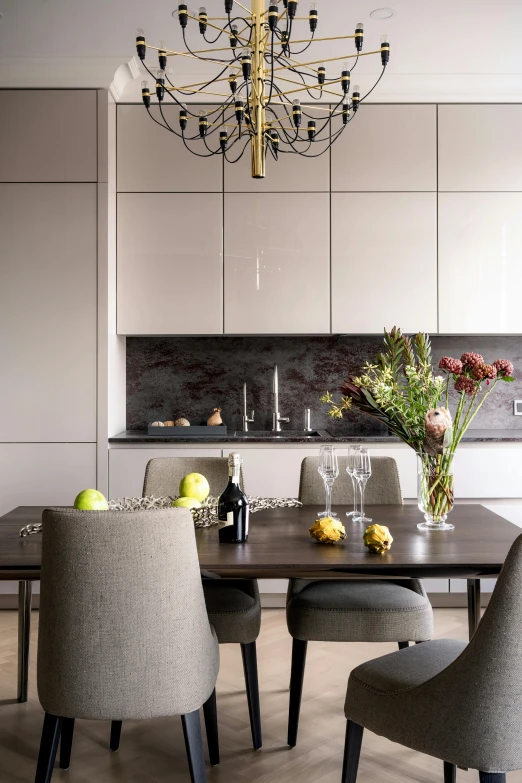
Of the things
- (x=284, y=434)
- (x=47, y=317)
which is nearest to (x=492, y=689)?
(x=284, y=434)

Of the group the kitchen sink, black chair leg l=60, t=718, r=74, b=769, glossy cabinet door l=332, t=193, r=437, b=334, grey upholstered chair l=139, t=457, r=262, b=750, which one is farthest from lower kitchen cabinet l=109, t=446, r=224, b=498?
black chair leg l=60, t=718, r=74, b=769

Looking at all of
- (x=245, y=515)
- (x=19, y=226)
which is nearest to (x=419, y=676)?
(x=245, y=515)

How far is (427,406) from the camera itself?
2.11 meters

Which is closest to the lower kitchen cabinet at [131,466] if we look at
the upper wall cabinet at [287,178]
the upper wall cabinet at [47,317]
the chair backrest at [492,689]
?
the upper wall cabinet at [47,317]

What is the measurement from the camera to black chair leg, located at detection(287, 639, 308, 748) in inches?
88.3

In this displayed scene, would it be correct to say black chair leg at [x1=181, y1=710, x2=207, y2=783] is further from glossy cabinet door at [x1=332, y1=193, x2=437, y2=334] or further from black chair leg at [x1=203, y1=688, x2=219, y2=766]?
glossy cabinet door at [x1=332, y1=193, x2=437, y2=334]

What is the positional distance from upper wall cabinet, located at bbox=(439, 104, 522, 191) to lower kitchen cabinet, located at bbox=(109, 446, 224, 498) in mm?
2055

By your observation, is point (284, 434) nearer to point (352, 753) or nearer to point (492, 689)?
point (352, 753)

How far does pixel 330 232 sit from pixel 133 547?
2.73m

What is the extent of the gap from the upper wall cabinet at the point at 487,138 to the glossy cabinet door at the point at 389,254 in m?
0.30

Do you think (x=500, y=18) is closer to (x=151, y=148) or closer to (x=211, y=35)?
(x=211, y=35)

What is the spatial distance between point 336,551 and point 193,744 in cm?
57

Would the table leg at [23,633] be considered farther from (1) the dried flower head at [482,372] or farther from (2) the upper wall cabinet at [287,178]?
(2) the upper wall cabinet at [287,178]

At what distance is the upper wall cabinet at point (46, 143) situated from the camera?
3.69 metres
